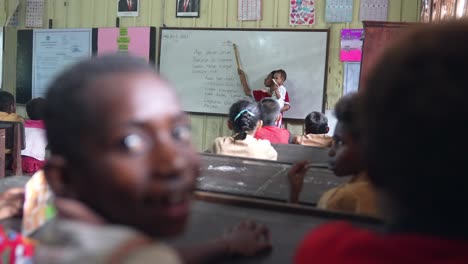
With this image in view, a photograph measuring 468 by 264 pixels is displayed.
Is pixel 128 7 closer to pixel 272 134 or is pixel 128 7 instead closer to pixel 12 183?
pixel 272 134

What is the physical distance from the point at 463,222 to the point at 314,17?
4715 millimetres

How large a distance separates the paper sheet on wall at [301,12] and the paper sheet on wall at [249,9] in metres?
0.34

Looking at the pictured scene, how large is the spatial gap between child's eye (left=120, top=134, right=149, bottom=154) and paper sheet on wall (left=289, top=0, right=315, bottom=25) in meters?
4.74

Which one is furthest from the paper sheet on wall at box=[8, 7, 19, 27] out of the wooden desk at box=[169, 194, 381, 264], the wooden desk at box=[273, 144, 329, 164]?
the wooden desk at box=[169, 194, 381, 264]

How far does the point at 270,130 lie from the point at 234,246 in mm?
2726

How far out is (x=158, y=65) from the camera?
5719 mm

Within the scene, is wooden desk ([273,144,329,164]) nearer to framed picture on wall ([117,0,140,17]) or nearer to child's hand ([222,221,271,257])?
child's hand ([222,221,271,257])

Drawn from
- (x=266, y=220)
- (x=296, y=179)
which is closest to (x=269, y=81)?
(x=296, y=179)

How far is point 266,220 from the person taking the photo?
3.37ft

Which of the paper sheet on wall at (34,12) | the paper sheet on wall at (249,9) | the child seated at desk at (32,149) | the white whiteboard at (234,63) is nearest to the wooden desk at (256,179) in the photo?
the child seated at desk at (32,149)

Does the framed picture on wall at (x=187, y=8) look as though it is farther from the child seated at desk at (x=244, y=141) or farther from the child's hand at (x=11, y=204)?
the child's hand at (x=11, y=204)

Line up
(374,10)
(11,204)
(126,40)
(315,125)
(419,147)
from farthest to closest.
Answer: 1. (126,40)
2. (374,10)
3. (315,125)
4. (11,204)
5. (419,147)

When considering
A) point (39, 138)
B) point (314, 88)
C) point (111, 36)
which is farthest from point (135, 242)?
point (111, 36)

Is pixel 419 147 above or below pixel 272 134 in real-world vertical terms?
above
